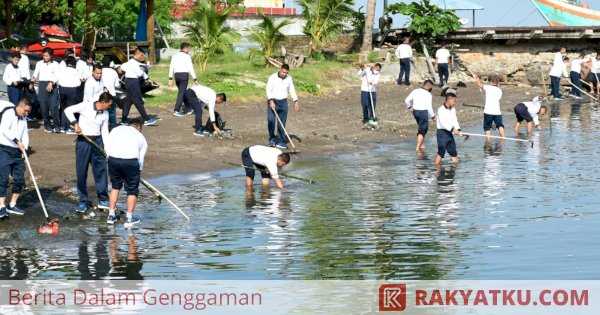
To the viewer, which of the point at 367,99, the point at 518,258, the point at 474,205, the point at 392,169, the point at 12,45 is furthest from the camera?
the point at 12,45

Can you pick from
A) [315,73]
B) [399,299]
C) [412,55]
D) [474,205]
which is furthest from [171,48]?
[399,299]

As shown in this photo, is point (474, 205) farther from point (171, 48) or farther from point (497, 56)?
point (497, 56)

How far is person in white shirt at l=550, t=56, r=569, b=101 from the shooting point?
117ft

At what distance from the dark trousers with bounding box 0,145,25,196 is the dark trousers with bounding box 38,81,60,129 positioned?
6.80 metres

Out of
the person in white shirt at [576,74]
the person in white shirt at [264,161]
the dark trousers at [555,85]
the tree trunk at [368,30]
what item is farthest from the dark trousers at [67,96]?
the person in white shirt at [576,74]

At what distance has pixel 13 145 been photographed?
1509cm

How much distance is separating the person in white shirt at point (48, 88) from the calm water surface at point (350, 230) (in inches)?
154

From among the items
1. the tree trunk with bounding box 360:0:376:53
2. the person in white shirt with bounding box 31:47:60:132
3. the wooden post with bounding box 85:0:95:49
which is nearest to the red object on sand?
the person in white shirt with bounding box 31:47:60:132

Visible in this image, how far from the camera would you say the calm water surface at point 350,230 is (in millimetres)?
12320

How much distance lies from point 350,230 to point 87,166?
3975mm

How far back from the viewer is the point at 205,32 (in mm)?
30594

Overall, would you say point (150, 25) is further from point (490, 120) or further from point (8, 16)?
point (490, 120)

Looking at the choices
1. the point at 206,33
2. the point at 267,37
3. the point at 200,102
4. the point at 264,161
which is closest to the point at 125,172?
the point at 264,161

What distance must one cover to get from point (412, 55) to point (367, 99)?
10.9m
